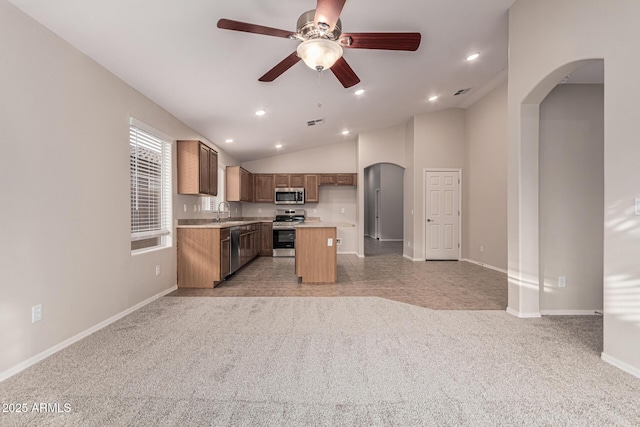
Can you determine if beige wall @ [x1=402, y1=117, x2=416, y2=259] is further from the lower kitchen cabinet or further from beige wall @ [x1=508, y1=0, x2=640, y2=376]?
the lower kitchen cabinet

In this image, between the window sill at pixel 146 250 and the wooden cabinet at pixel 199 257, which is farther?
the wooden cabinet at pixel 199 257

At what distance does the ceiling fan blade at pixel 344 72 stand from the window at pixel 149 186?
2412 mm

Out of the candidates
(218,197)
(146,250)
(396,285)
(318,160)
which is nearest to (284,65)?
(146,250)

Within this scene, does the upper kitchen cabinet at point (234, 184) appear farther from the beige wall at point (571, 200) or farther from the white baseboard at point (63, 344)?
the beige wall at point (571, 200)

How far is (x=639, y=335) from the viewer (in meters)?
2.00

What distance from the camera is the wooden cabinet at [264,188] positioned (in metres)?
8.16

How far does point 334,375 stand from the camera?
2.03m

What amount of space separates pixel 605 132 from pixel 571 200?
1.22 m

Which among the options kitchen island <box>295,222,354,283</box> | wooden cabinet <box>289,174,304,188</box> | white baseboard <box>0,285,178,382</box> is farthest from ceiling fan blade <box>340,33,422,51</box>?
wooden cabinet <box>289,174,304,188</box>

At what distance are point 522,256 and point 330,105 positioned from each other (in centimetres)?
362

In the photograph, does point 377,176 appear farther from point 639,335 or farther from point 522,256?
point 639,335

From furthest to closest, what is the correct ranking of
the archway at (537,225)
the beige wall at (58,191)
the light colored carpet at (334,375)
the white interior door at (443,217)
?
the white interior door at (443,217)
the archway at (537,225)
the beige wall at (58,191)
the light colored carpet at (334,375)

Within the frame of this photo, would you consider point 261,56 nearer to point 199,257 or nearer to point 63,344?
point 199,257

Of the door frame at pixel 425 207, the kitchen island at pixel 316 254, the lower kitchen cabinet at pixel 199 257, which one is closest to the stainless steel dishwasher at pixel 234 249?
the lower kitchen cabinet at pixel 199 257
